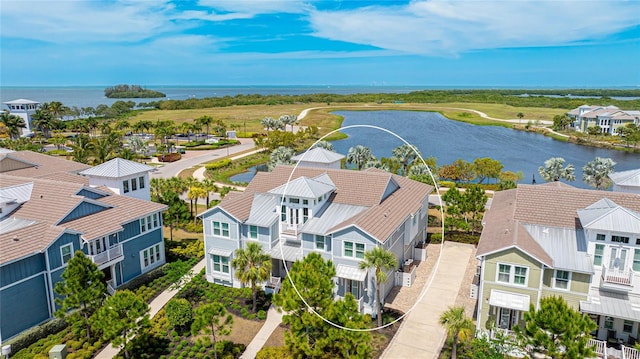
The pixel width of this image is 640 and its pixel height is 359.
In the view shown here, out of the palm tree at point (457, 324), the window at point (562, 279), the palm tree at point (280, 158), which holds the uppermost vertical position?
the palm tree at point (280, 158)

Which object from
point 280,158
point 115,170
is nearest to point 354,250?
point 115,170

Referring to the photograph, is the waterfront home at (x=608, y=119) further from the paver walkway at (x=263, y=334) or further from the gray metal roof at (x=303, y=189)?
the paver walkway at (x=263, y=334)

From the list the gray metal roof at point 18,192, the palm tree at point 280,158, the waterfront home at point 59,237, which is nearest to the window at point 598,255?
the waterfront home at point 59,237

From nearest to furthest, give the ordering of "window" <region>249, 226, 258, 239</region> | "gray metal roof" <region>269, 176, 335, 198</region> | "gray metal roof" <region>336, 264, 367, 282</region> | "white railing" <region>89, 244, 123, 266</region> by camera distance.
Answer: "gray metal roof" <region>336, 264, 367, 282</region>, "white railing" <region>89, 244, 123, 266</region>, "gray metal roof" <region>269, 176, 335, 198</region>, "window" <region>249, 226, 258, 239</region>

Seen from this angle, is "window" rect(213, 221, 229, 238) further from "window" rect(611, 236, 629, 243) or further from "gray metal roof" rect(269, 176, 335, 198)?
"window" rect(611, 236, 629, 243)

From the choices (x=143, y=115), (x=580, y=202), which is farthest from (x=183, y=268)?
(x=143, y=115)

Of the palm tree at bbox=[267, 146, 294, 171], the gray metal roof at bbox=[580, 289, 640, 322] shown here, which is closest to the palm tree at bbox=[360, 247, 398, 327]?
the gray metal roof at bbox=[580, 289, 640, 322]
